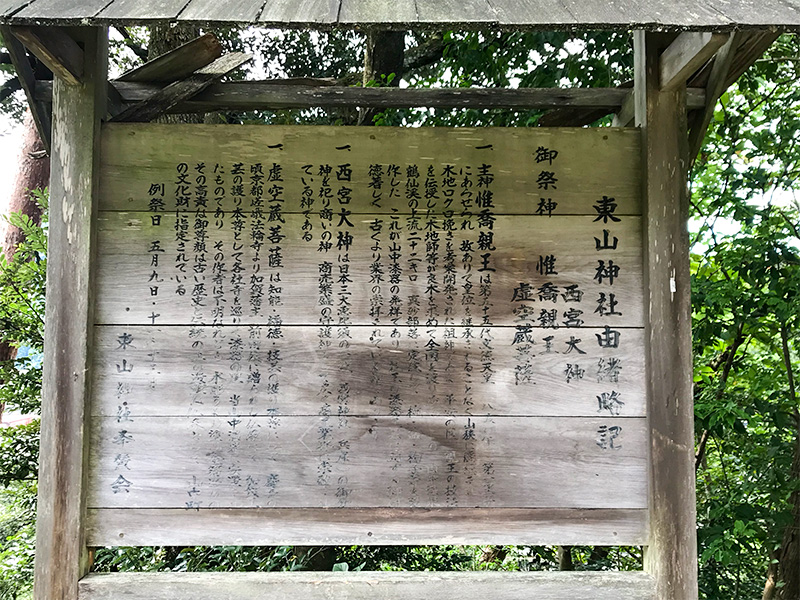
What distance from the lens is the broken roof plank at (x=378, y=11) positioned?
1.70m

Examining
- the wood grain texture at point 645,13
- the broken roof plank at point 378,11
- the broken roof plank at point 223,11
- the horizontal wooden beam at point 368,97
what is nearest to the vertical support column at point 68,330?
the horizontal wooden beam at point 368,97

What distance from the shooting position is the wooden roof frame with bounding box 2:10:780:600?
2143 mm

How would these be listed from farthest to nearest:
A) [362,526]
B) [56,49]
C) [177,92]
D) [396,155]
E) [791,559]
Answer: [791,559] < [177,92] < [396,155] < [362,526] < [56,49]

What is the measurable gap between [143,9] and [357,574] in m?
2.09

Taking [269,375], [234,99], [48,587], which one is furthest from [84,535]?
[234,99]

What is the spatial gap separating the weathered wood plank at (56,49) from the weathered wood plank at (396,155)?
24cm

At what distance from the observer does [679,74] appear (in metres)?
2.20

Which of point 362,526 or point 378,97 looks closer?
point 362,526

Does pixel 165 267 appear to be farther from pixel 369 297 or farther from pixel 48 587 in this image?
pixel 48 587

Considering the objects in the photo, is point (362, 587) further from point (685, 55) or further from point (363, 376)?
point (685, 55)

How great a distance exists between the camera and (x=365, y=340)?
226 cm

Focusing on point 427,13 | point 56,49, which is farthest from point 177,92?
point 427,13

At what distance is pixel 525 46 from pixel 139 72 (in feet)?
7.71

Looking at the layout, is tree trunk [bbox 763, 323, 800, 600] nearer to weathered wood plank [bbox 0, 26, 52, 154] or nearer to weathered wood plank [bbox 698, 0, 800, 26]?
weathered wood plank [bbox 698, 0, 800, 26]
